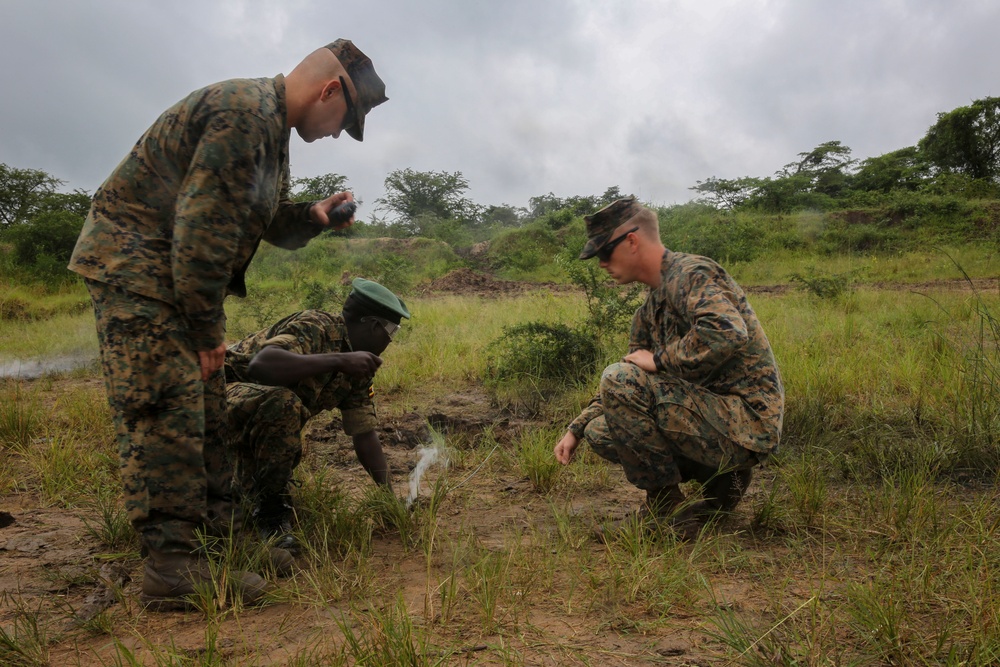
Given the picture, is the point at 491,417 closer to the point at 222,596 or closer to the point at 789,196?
the point at 222,596

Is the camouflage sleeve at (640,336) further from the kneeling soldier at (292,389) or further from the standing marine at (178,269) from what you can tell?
the standing marine at (178,269)

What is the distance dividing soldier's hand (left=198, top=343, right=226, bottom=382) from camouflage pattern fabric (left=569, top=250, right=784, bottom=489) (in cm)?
156

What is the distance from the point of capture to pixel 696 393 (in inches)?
114

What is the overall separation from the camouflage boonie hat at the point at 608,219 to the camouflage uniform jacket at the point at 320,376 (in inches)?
47.3

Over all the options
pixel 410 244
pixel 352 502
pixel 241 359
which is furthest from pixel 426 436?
pixel 410 244

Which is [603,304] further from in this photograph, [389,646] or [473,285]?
[473,285]

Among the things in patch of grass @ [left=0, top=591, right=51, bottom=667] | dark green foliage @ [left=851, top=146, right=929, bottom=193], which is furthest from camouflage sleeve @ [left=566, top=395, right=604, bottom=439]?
dark green foliage @ [left=851, top=146, right=929, bottom=193]

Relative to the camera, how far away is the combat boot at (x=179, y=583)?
2.32 m

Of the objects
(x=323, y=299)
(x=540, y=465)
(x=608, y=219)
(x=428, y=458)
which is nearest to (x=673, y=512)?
(x=540, y=465)

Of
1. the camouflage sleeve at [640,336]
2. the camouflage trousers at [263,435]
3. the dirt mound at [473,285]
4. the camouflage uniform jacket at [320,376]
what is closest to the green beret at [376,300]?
the camouflage uniform jacket at [320,376]

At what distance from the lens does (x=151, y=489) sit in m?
2.35

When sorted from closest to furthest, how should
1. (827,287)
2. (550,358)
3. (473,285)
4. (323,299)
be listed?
1. (550,358)
2. (323,299)
3. (827,287)
4. (473,285)

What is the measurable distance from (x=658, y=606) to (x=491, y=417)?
2894 millimetres

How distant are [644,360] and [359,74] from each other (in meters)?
1.65
